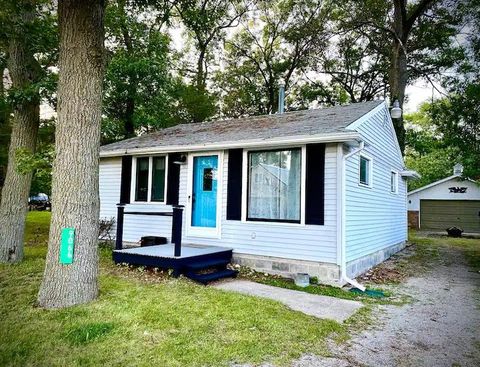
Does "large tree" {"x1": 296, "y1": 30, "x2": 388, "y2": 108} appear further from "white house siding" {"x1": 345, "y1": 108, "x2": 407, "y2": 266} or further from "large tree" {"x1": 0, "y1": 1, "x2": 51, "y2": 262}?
"large tree" {"x1": 0, "y1": 1, "x2": 51, "y2": 262}

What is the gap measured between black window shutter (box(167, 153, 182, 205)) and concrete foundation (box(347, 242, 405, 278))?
4.19 metres

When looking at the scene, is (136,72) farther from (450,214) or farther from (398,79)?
(450,214)

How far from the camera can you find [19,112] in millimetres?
6789

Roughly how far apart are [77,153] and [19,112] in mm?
3482

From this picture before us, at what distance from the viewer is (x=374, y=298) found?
5.46 meters

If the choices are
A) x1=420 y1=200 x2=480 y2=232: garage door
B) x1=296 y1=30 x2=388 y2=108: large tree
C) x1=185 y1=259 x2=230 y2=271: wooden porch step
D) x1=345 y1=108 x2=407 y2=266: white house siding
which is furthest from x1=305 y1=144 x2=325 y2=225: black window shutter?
x1=420 y1=200 x2=480 y2=232: garage door

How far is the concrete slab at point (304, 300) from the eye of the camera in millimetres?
4461

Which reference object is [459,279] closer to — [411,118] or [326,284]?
[326,284]

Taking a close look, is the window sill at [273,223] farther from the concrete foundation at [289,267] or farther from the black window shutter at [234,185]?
the concrete foundation at [289,267]

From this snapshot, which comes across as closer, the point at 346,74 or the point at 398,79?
the point at 398,79

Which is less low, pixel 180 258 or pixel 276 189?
pixel 276 189

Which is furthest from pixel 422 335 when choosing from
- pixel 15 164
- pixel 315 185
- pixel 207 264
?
pixel 15 164

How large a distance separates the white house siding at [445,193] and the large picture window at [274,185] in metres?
16.7

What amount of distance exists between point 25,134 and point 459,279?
31.4ft
